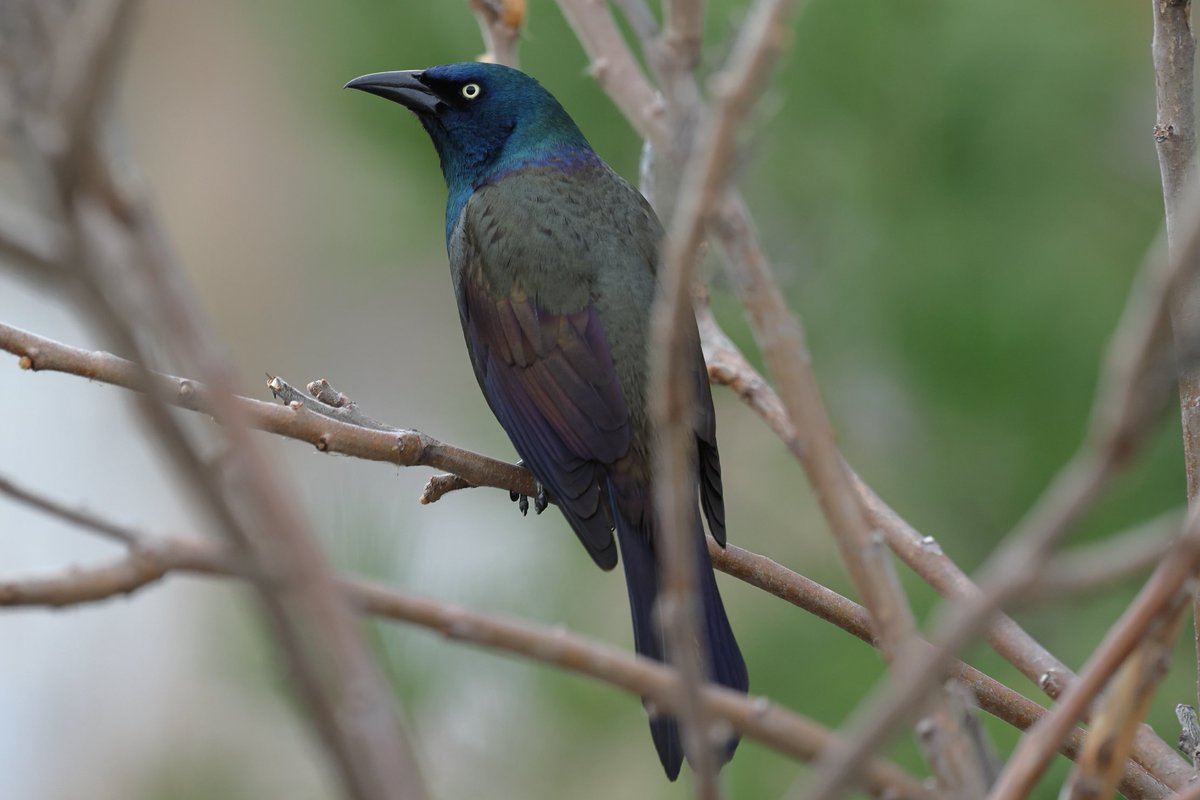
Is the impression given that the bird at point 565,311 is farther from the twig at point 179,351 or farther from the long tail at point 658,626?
the twig at point 179,351

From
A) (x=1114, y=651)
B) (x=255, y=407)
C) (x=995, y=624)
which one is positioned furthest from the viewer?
(x=255, y=407)

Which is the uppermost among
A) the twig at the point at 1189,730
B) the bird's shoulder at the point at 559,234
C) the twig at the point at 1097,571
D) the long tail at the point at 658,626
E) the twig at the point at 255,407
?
the twig at the point at 1097,571

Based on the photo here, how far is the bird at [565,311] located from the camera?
1.91m

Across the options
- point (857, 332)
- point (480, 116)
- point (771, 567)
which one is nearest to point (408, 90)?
point (480, 116)

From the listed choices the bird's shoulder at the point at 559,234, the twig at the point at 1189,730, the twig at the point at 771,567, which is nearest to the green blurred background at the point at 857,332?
the bird's shoulder at the point at 559,234

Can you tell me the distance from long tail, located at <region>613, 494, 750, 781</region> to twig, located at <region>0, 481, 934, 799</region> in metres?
0.74

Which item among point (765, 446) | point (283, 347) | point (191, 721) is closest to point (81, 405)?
point (283, 347)

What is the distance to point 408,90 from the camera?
2.56 metres

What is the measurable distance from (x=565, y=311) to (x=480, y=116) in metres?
0.59

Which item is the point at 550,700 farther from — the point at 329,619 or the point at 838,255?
the point at 329,619

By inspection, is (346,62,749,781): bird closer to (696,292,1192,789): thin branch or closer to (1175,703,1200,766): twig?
(696,292,1192,789): thin branch

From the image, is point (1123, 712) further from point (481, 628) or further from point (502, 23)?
point (502, 23)

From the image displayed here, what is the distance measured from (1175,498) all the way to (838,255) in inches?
32.6

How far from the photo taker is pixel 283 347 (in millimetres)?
6000
